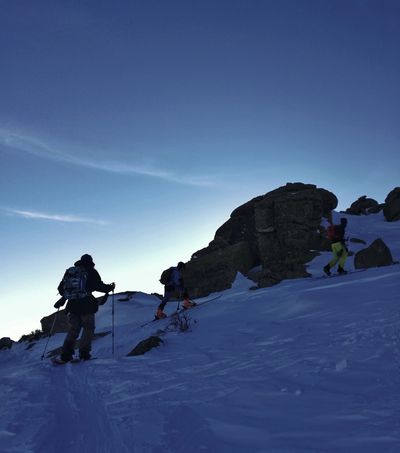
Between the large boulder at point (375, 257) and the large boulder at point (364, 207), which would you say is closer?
the large boulder at point (375, 257)

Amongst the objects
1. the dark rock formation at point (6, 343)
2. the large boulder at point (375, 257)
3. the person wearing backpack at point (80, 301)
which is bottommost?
the dark rock formation at point (6, 343)

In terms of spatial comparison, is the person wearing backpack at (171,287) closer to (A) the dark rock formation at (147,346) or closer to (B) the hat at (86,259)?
(B) the hat at (86,259)

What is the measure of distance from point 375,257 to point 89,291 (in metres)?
13.6

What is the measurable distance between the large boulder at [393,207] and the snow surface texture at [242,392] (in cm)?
2510

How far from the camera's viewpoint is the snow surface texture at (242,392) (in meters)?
2.98

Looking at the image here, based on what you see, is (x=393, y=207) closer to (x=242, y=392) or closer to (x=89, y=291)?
(x=89, y=291)

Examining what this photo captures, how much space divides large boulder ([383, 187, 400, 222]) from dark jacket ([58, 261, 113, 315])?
1090 inches

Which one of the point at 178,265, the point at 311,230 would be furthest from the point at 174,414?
the point at 311,230

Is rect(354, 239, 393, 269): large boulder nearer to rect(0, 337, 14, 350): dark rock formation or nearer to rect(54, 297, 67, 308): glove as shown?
rect(54, 297, 67, 308): glove

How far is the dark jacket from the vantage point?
879 centimetres

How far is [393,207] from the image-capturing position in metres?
31.2

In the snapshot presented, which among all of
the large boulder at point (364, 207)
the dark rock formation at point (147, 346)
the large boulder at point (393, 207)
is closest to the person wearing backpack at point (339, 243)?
the dark rock formation at point (147, 346)

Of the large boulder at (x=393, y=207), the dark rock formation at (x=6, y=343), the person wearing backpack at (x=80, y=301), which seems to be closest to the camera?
the person wearing backpack at (x=80, y=301)

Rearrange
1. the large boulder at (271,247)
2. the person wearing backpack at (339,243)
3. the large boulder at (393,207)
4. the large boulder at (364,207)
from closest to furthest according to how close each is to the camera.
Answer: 1. the person wearing backpack at (339,243)
2. the large boulder at (271,247)
3. the large boulder at (393,207)
4. the large boulder at (364,207)
